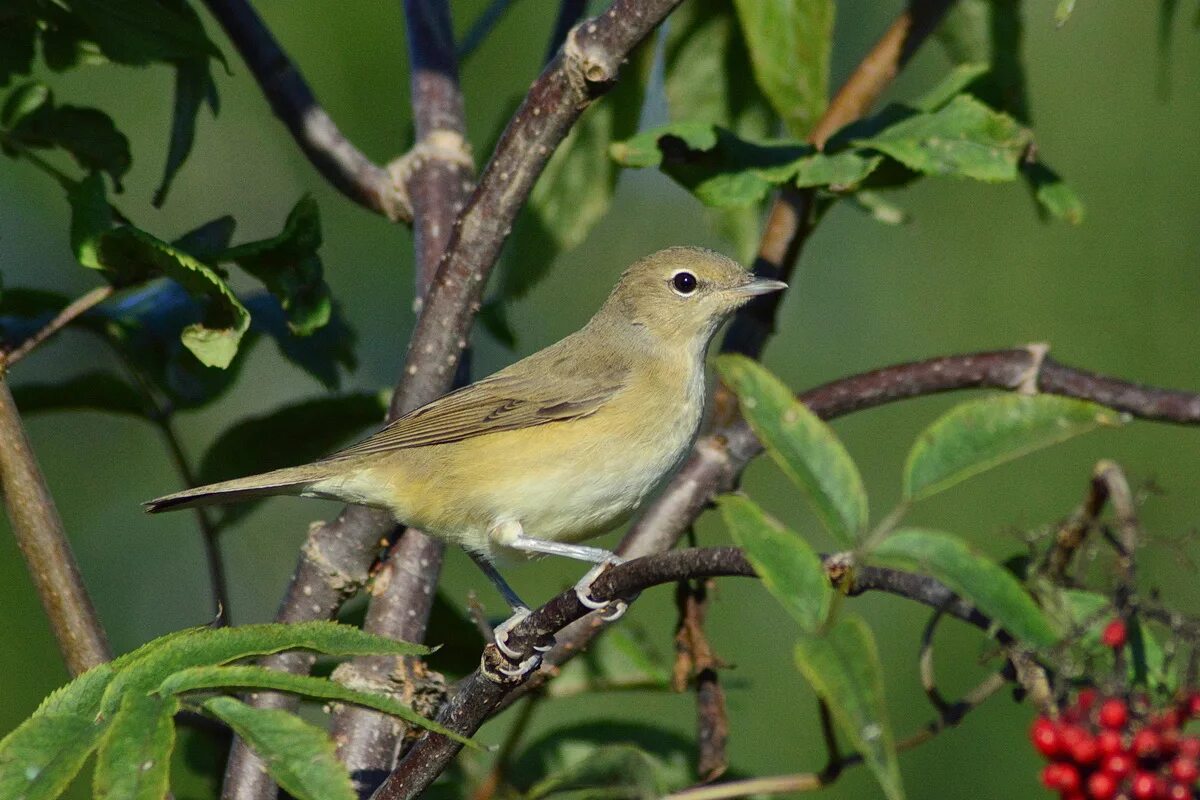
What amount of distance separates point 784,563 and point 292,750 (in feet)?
2.15

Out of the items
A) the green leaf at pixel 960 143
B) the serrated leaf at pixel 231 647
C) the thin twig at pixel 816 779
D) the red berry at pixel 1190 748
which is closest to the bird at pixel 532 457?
the green leaf at pixel 960 143

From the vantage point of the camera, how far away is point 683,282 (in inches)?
168

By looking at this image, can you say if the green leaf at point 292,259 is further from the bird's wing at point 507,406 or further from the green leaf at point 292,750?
the green leaf at point 292,750

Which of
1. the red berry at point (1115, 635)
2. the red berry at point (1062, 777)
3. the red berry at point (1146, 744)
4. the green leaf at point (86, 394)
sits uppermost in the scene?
the green leaf at point (86, 394)

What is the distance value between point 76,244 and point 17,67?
2.02 feet

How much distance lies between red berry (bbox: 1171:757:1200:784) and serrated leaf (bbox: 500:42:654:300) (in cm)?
204

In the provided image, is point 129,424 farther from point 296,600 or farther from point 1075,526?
point 1075,526

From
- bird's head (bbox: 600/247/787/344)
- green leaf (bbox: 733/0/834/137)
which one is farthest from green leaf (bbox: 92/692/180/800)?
bird's head (bbox: 600/247/787/344)

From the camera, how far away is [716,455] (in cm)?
306

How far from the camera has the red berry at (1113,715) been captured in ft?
6.22

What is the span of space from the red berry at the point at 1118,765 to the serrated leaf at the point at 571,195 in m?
1.97

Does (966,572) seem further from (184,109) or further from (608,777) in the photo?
(184,109)

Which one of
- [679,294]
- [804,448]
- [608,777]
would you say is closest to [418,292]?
[608,777]

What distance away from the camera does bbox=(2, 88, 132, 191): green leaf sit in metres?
3.00
